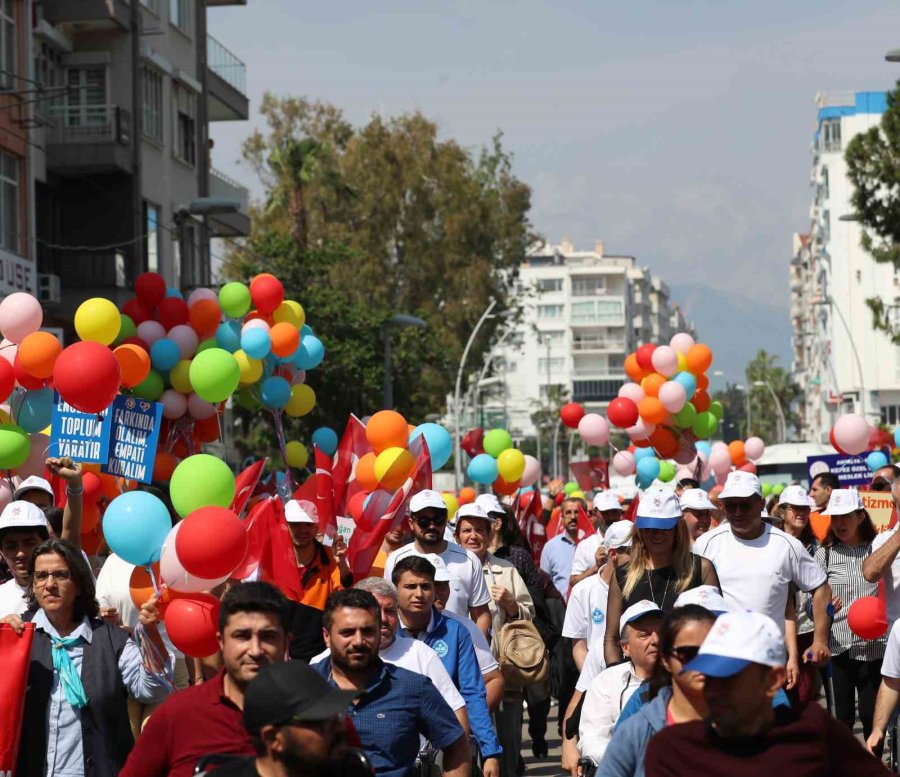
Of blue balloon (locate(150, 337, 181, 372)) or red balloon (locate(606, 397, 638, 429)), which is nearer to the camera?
blue balloon (locate(150, 337, 181, 372))

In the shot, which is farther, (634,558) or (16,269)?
(16,269)

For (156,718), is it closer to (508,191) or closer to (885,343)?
(508,191)

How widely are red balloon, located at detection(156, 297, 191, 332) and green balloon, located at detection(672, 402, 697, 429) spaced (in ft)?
17.8

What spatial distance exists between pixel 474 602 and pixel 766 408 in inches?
5690

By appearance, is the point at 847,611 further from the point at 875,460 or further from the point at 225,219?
the point at 225,219

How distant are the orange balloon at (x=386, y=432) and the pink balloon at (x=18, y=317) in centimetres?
262

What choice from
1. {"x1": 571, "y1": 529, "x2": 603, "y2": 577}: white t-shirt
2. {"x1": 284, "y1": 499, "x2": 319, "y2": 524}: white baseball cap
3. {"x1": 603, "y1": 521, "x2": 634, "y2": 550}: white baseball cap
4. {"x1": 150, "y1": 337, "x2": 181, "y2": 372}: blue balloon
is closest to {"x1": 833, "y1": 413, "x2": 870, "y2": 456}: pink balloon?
{"x1": 571, "y1": 529, "x2": 603, "y2": 577}: white t-shirt

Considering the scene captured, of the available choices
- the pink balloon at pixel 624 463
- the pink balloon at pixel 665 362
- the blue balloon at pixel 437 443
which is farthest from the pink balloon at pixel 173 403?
the pink balloon at pixel 624 463

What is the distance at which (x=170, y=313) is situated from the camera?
1530cm

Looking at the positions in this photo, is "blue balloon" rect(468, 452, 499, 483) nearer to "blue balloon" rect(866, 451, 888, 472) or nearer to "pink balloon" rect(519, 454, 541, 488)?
"pink balloon" rect(519, 454, 541, 488)

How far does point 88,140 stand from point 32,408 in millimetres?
20456

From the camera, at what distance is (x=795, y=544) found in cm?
898

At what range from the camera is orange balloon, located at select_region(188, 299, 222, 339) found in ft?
50.9

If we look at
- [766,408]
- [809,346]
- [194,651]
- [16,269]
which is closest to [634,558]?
[194,651]
